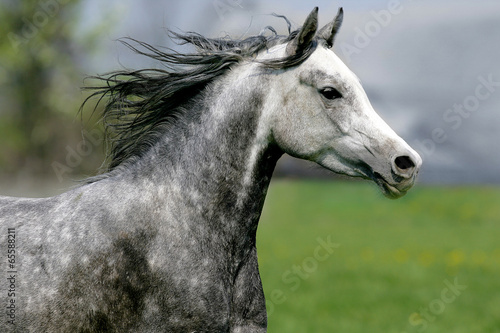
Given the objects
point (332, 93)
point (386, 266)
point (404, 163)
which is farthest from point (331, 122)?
point (386, 266)

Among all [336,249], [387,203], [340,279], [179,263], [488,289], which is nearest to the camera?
[179,263]

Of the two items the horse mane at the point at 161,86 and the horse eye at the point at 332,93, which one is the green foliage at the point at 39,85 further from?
the horse eye at the point at 332,93

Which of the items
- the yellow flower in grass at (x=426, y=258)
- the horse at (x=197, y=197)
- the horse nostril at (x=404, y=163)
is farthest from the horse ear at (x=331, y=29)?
the yellow flower in grass at (x=426, y=258)

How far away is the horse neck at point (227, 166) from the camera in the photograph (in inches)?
157

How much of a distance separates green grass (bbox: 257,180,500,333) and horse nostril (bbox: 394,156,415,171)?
399mm

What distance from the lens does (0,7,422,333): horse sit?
12.4ft

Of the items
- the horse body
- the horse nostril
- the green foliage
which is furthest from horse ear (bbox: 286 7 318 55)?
the green foliage

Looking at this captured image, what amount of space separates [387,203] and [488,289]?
18.7 meters

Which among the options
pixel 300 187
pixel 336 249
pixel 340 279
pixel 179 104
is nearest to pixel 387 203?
pixel 300 187

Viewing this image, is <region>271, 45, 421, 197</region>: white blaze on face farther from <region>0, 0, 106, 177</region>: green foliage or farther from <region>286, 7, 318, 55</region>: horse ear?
<region>0, 0, 106, 177</region>: green foliage

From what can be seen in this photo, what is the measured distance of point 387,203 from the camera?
100ft

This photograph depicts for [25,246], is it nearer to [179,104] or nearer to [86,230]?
[86,230]

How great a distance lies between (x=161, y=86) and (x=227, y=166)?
780 mm

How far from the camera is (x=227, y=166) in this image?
4.02 m
